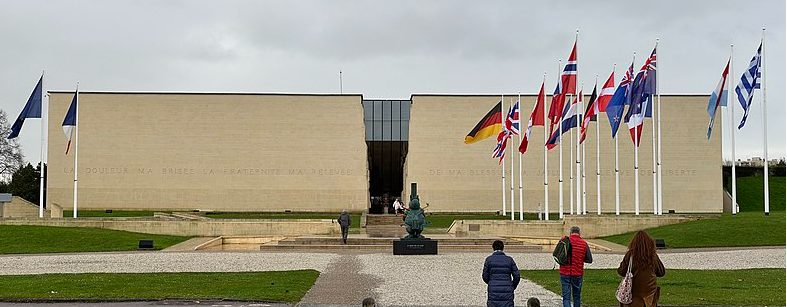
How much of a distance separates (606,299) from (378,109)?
46567 millimetres

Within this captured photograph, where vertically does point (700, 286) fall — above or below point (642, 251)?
below

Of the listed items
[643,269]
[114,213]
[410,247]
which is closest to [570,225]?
[410,247]

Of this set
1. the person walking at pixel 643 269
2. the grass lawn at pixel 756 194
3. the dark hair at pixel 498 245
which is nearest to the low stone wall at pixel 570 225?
the grass lawn at pixel 756 194

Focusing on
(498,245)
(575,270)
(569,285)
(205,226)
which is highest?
(498,245)

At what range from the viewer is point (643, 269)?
959 centimetres

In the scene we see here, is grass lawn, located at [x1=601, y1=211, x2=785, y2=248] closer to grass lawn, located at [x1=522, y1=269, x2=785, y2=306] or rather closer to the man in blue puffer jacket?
grass lawn, located at [x1=522, y1=269, x2=785, y2=306]

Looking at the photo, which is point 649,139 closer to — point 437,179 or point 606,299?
point 437,179

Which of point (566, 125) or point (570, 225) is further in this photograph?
point (570, 225)

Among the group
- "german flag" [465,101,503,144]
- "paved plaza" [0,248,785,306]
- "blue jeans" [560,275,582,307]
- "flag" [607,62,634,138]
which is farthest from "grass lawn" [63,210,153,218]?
"blue jeans" [560,275,582,307]

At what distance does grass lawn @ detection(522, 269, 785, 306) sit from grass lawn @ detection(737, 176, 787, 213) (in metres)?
42.6

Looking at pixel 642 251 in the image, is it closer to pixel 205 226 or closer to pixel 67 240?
pixel 67 240

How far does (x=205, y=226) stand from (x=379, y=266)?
1954 centimetres

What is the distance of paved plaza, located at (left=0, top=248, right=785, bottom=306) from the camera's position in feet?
50.2

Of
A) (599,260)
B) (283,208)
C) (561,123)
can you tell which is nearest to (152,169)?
(283,208)
